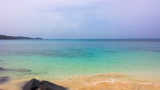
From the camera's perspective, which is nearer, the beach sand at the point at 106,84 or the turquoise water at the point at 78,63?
the beach sand at the point at 106,84

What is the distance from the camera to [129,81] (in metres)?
7.99

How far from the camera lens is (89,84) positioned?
7574 mm

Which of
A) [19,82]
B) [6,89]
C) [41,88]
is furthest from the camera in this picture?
[19,82]

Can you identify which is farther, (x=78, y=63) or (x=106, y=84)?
(x=78, y=63)

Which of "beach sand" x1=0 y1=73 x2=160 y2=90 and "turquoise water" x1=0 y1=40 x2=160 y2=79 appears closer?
"beach sand" x1=0 y1=73 x2=160 y2=90

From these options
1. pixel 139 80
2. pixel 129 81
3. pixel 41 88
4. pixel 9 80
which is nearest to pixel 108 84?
pixel 129 81

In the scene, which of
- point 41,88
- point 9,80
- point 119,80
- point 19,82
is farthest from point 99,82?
point 9,80

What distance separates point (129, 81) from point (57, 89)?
411 centimetres

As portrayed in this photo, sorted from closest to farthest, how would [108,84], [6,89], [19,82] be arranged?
[6,89] < [108,84] < [19,82]

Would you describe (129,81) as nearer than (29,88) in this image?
No

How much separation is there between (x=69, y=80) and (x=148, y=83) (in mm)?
4340

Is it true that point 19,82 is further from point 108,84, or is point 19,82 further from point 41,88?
point 108,84

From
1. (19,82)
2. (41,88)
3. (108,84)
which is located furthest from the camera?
(19,82)

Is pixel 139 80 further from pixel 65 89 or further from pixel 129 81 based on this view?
pixel 65 89
